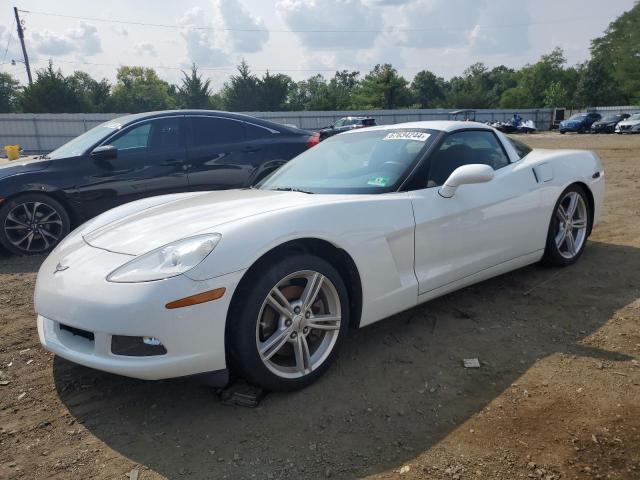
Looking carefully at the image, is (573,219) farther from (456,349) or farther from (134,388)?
(134,388)

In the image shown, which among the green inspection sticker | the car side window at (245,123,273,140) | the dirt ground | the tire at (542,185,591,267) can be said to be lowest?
the dirt ground

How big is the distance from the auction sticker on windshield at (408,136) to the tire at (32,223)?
3.85m

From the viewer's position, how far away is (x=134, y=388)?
2.75 metres

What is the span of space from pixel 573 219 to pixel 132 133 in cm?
470

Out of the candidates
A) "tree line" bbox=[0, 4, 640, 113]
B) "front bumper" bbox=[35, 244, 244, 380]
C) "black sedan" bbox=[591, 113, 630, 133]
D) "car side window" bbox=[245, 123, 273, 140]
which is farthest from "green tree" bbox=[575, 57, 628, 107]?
"front bumper" bbox=[35, 244, 244, 380]

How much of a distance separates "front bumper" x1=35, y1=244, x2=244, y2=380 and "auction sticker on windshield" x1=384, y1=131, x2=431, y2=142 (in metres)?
1.75

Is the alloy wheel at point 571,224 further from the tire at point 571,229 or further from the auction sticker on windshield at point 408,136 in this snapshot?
the auction sticker on windshield at point 408,136

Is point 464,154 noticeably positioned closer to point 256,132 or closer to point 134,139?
point 256,132

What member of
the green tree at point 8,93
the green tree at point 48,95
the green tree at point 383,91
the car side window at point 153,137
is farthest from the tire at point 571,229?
the green tree at point 383,91

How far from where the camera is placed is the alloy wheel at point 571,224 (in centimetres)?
434

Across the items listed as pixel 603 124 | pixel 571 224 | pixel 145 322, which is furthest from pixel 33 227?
pixel 603 124

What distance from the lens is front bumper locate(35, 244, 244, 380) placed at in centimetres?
225

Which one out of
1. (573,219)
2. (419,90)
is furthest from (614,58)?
(573,219)

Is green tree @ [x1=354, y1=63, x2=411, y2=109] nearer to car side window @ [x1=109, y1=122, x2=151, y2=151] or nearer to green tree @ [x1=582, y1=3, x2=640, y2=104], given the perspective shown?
green tree @ [x1=582, y1=3, x2=640, y2=104]
